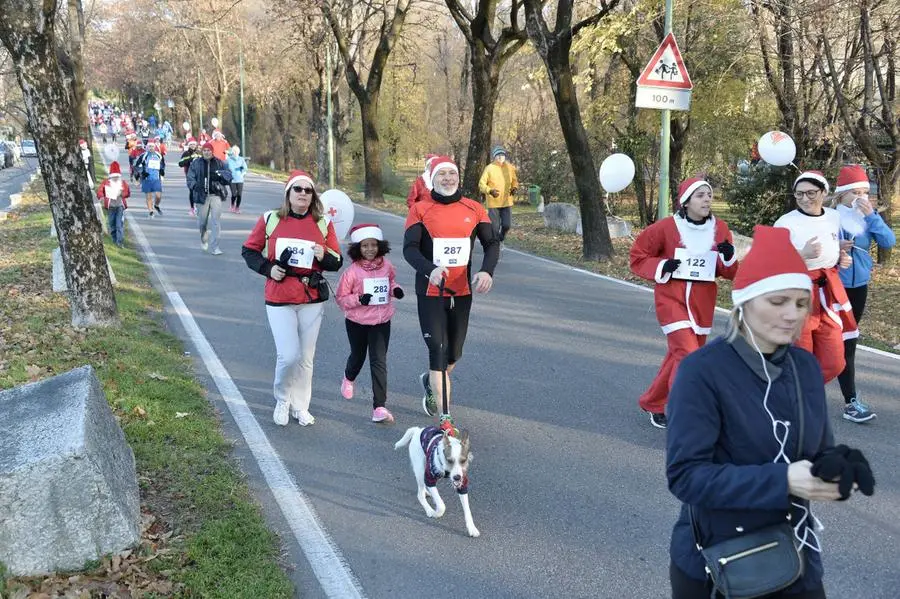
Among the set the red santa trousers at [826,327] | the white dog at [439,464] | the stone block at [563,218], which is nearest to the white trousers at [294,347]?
the white dog at [439,464]

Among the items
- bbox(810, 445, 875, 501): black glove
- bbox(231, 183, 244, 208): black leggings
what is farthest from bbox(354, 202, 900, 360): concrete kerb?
bbox(231, 183, 244, 208): black leggings

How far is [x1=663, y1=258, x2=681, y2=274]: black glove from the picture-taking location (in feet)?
18.8

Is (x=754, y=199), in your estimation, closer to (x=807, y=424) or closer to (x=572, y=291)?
(x=572, y=291)

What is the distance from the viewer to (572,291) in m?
11.8

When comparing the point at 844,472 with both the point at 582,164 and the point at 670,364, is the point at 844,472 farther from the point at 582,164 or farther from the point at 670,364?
the point at 582,164

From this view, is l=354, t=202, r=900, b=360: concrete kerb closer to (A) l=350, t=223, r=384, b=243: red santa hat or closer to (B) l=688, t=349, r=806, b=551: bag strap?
(A) l=350, t=223, r=384, b=243: red santa hat

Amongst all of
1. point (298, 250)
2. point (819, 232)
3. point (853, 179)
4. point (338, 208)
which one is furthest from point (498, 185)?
point (819, 232)

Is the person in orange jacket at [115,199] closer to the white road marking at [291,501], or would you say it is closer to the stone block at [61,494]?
the white road marking at [291,501]

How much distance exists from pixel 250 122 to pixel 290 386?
2238 inches

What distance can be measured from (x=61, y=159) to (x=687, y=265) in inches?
256

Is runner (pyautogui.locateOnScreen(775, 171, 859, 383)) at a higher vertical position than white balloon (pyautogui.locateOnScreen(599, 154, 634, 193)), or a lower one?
lower

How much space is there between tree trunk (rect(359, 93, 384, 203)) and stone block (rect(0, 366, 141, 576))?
22.5 meters

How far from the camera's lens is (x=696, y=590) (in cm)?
250

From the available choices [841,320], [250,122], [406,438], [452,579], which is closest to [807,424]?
[452,579]
